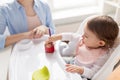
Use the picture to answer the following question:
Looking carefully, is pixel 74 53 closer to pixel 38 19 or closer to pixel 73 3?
pixel 38 19

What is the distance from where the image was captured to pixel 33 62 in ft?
3.44

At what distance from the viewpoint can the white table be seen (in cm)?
95

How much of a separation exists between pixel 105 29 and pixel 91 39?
3.6 inches

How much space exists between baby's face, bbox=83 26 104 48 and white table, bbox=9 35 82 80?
0.16 meters

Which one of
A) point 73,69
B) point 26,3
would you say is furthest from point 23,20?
point 73,69

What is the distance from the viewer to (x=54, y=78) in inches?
36.7

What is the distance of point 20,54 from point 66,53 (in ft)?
0.91

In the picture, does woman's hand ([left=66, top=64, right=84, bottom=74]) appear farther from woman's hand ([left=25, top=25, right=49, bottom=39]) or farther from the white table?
woman's hand ([left=25, top=25, right=49, bottom=39])

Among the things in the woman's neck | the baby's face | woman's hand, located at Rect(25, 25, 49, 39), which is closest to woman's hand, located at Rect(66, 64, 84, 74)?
the baby's face

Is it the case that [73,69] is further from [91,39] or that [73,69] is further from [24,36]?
[24,36]

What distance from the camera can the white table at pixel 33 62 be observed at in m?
0.95

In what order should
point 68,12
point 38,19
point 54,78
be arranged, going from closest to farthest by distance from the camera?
point 54,78 → point 38,19 → point 68,12

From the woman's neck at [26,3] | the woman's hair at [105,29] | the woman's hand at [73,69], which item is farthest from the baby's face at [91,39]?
the woman's neck at [26,3]

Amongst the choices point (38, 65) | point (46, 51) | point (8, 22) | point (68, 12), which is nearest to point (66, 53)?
point (46, 51)
